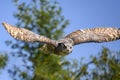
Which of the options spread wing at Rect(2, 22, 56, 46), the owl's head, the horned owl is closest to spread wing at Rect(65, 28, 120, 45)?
the horned owl

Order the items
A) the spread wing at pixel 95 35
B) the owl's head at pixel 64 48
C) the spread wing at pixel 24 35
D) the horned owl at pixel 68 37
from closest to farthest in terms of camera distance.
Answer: the spread wing at pixel 24 35, the horned owl at pixel 68 37, the owl's head at pixel 64 48, the spread wing at pixel 95 35

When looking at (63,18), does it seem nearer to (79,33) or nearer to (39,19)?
(39,19)

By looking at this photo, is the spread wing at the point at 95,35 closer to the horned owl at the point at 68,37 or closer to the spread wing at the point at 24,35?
the horned owl at the point at 68,37

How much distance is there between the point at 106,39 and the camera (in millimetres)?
15023

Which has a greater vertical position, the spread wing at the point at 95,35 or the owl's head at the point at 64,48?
the spread wing at the point at 95,35

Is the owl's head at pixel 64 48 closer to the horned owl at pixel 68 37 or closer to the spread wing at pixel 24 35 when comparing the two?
the horned owl at pixel 68 37

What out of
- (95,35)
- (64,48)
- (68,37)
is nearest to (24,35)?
(64,48)

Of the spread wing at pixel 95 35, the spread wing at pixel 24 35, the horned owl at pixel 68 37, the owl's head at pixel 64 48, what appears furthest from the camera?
the spread wing at pixel 95 35

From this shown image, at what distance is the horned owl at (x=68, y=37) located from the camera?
43.5 ft

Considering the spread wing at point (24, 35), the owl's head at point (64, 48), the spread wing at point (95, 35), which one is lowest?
the owl's head at point (64, 48)

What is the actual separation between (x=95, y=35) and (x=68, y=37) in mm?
1224

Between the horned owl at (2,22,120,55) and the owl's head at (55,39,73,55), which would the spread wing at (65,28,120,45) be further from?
the owl's head at (55,39,73,55)

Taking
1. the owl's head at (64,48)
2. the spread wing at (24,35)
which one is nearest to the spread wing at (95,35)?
the owl's head at (64,48)

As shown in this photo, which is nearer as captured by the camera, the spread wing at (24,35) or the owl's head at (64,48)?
the spread wing at (24,35)
